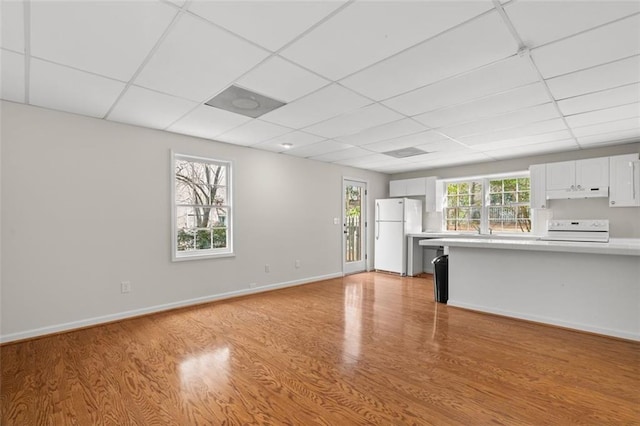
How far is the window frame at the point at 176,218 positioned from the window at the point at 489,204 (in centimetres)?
476

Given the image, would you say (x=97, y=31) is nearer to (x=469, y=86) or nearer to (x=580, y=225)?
(x=469, y=86)

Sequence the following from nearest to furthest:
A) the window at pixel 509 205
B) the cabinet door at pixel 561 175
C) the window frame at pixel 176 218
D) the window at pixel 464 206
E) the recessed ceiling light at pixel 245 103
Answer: the recessed ceiling light at pixel 245 103, the window frame at pixel 176 218, the cabinet door at pixel 561 175, the window at pixel 509 205, the window at pixel 464 206

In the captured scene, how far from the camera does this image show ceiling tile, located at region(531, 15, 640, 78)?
1.86 metres

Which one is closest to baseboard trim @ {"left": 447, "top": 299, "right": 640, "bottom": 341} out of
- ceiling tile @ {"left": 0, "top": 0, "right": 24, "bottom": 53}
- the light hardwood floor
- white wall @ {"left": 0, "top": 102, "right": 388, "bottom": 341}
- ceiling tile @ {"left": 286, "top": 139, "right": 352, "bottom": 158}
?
the light hardwood floor

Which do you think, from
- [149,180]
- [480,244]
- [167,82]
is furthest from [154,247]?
[480,244]

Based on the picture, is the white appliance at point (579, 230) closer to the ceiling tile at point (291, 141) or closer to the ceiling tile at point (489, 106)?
the ceiling tile at point (489, 106)

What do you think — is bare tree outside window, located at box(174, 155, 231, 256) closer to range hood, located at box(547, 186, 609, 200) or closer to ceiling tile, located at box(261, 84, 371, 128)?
ceiling tile, located at box(261, 84, 371, 128)

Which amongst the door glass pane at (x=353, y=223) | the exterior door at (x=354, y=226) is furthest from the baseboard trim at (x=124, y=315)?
the door glass pane at (x=353, y=223)

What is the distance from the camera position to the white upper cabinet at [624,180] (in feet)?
14.1

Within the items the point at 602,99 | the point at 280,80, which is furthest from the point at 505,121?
the point at 280,80

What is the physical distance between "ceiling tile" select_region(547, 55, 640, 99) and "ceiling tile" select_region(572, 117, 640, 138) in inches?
53.4

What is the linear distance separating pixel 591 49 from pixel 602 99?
1.21 meters

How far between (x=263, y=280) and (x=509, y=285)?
3562mm

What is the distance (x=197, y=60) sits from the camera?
2215 mm
